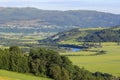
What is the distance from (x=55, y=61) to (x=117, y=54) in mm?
100404

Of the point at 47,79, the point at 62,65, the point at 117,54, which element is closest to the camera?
the point at 47,79

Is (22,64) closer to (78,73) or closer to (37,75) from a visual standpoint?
(37,75)

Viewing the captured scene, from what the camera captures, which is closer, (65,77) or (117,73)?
(65,77)

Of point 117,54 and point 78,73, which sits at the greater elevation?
point 78,73

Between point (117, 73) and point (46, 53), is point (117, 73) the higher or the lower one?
the lower one

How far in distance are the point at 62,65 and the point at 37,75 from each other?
12780 mm

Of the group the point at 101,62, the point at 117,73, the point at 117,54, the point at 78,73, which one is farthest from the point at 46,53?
the point at 117,54

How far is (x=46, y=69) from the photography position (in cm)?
8138

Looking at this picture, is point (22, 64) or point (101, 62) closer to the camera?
point (22, 64)

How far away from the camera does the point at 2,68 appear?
76875 mm

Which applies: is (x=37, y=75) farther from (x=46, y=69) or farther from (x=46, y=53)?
(x=46, y=53)

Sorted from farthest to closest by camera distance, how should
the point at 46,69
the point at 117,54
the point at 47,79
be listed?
the point at 117,54, the point at 46,69, the point at 47,79

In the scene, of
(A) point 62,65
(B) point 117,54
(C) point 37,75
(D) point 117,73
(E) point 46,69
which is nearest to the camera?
(C) point 37,75


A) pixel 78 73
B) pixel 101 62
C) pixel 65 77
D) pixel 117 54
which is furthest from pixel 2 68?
pixel 117 54
